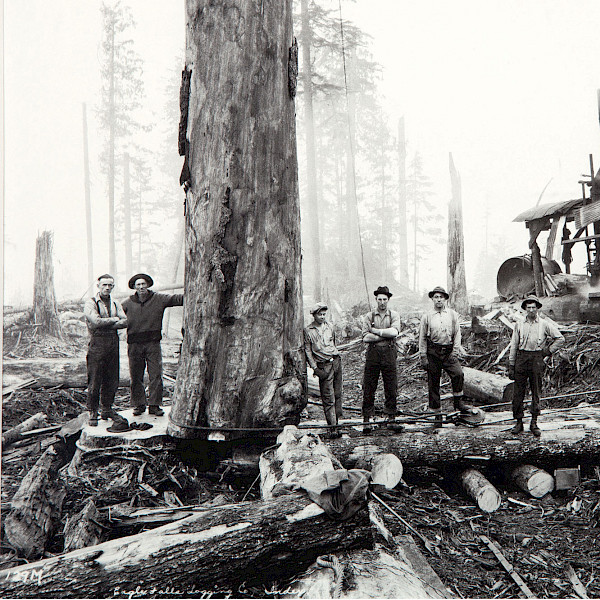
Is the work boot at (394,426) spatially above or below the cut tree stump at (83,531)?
above

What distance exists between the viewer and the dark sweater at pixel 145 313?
5.21 metres

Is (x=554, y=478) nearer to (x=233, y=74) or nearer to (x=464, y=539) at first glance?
(x=464, y=539)

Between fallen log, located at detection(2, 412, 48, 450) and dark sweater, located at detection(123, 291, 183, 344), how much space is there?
1.75 metres

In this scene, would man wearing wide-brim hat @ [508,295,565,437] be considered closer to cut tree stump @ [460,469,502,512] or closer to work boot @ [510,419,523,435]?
work boot @ [510,419,523,435]

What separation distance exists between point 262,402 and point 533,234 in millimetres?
11003

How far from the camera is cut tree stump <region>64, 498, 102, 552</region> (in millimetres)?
2939

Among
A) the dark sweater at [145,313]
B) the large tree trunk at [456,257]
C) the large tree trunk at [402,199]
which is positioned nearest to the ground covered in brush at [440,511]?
the dark sweater at [145,313]

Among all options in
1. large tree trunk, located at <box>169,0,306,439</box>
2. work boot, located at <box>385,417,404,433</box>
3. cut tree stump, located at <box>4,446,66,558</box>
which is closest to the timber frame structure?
work boot, located at <box>385,417,404,433</box>

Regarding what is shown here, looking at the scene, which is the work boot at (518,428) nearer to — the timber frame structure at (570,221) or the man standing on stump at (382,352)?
the man standing on stump at (382,352)

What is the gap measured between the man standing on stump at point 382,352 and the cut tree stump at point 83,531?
9.55 ft

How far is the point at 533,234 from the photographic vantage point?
12609mm

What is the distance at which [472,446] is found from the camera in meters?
4.62

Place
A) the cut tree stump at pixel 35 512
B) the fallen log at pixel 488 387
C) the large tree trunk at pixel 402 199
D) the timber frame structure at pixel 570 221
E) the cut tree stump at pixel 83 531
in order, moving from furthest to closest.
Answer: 1. the large tree trunk at pixel 402 199
2. the timber frame structure at pixel 570 221
3. the fallen log at pixel 488 387
4. the cut tree stump at pixel 35 512
5. the cut tree stump at pixel 83 531

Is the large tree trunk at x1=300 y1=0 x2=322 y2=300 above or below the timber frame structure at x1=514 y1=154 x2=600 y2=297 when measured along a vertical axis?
above
